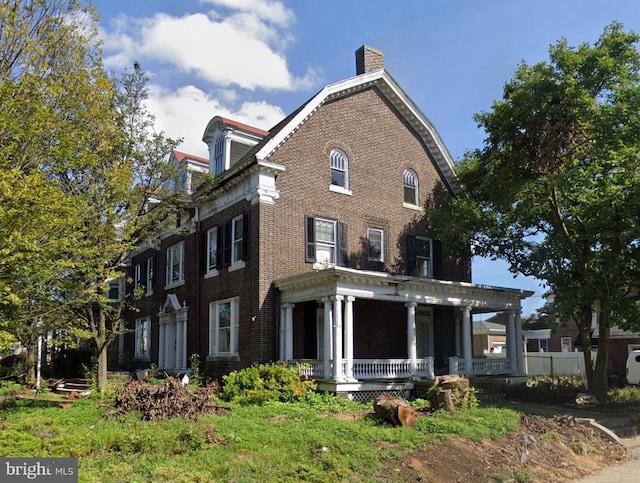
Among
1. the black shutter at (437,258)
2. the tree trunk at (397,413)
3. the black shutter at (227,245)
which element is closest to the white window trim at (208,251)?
the black shutter at (227,245)

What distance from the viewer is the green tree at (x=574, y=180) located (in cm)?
1437

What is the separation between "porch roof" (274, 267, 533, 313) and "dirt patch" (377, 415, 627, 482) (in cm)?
547

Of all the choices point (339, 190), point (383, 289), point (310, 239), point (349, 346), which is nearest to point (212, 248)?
point (310, 239)

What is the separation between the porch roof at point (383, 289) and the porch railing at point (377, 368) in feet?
5.94

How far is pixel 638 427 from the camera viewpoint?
47.2 feet

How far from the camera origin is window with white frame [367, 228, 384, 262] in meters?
20.2

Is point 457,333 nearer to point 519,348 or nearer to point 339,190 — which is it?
point 519,348

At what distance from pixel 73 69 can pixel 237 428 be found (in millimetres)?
8462

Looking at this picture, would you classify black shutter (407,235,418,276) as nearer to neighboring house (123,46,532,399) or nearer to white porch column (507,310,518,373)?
neighboring house (123,46,532,399)

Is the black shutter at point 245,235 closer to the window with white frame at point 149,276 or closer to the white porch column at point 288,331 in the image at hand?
the white porch column at point 288,331

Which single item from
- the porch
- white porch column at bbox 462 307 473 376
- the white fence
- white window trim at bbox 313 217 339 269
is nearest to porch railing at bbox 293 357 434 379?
the porch

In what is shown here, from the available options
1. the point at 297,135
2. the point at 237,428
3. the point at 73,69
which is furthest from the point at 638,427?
the point at 73,69

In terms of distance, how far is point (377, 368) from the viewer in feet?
55.3

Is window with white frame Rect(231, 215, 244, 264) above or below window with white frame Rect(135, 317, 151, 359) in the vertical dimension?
above
